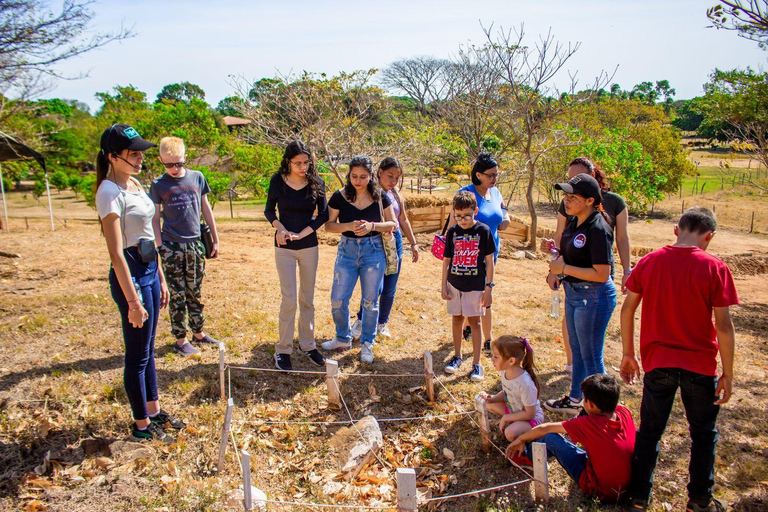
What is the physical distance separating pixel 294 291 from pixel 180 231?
1203mm

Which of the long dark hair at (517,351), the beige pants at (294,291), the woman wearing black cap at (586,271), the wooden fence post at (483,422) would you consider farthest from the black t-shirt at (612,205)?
the beige pants at (294,291)

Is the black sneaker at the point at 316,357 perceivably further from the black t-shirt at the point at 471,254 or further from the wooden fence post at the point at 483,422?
the wooden fence post at the point at 483,422

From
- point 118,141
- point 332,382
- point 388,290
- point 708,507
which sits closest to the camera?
point 708,507

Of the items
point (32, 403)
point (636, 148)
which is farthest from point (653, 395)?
point (636, 148)

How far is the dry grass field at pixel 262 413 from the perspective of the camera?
124 inches

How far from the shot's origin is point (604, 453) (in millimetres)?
2951

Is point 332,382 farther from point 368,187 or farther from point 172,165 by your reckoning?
point 172,165

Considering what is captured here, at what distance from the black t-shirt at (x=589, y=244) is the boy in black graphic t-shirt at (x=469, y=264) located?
0.81 metres

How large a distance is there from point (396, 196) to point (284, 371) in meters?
2.08

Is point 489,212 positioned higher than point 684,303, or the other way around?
point 489,212

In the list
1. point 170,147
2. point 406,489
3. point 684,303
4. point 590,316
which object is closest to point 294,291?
point 170,147

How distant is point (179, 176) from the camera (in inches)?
178

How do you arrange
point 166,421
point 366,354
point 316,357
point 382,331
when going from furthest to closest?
point 382,331, point 366,354, point 316,357, point 166,421

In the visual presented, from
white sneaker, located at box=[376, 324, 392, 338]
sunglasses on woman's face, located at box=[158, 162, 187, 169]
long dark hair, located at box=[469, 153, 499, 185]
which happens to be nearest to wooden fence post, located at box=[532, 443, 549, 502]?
long dark hair, located at box=[469, 153, 499, 185]
